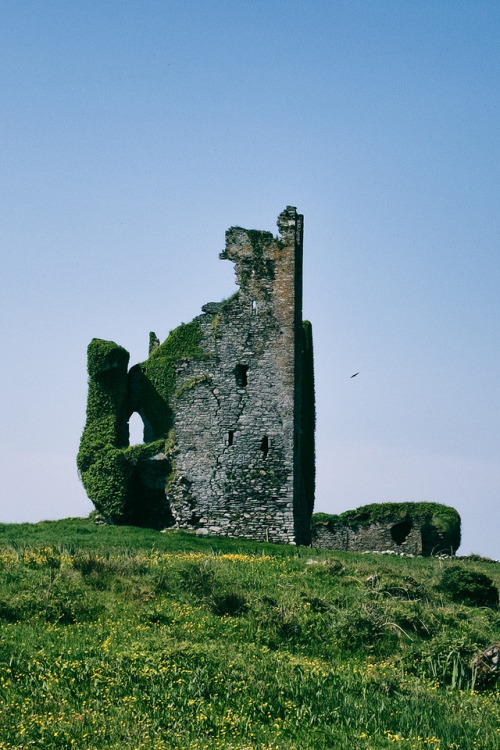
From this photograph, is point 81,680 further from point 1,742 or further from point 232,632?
point 232,632

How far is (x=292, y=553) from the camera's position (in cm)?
2641

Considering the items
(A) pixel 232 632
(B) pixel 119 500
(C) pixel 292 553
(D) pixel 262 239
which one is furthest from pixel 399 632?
(D) pixel 262 239

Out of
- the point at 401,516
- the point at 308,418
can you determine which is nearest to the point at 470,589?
the point at 308,418

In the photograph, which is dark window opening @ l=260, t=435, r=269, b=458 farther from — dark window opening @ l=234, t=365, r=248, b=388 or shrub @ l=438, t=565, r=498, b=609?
shrub @ l=438, t=565, r=498, b=609

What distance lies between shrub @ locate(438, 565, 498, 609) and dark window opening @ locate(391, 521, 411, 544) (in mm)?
21149

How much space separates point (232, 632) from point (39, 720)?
473 cm

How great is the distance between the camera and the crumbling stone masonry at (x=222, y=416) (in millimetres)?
31938

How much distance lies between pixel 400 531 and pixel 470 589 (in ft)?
74.5

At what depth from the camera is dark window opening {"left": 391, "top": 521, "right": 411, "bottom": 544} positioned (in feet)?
135

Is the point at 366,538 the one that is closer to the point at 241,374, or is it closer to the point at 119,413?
the point at 241,374

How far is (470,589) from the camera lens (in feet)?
62.5

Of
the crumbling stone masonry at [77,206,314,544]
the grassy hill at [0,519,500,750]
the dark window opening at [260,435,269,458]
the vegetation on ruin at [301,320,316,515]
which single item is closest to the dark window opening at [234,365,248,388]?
the crumbling stone masonry at [77,206,314,544]

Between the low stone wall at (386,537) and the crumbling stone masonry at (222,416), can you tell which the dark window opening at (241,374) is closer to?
the crumbling stone masonry at (222,416)

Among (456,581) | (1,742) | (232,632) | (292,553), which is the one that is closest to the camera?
(1,742)
